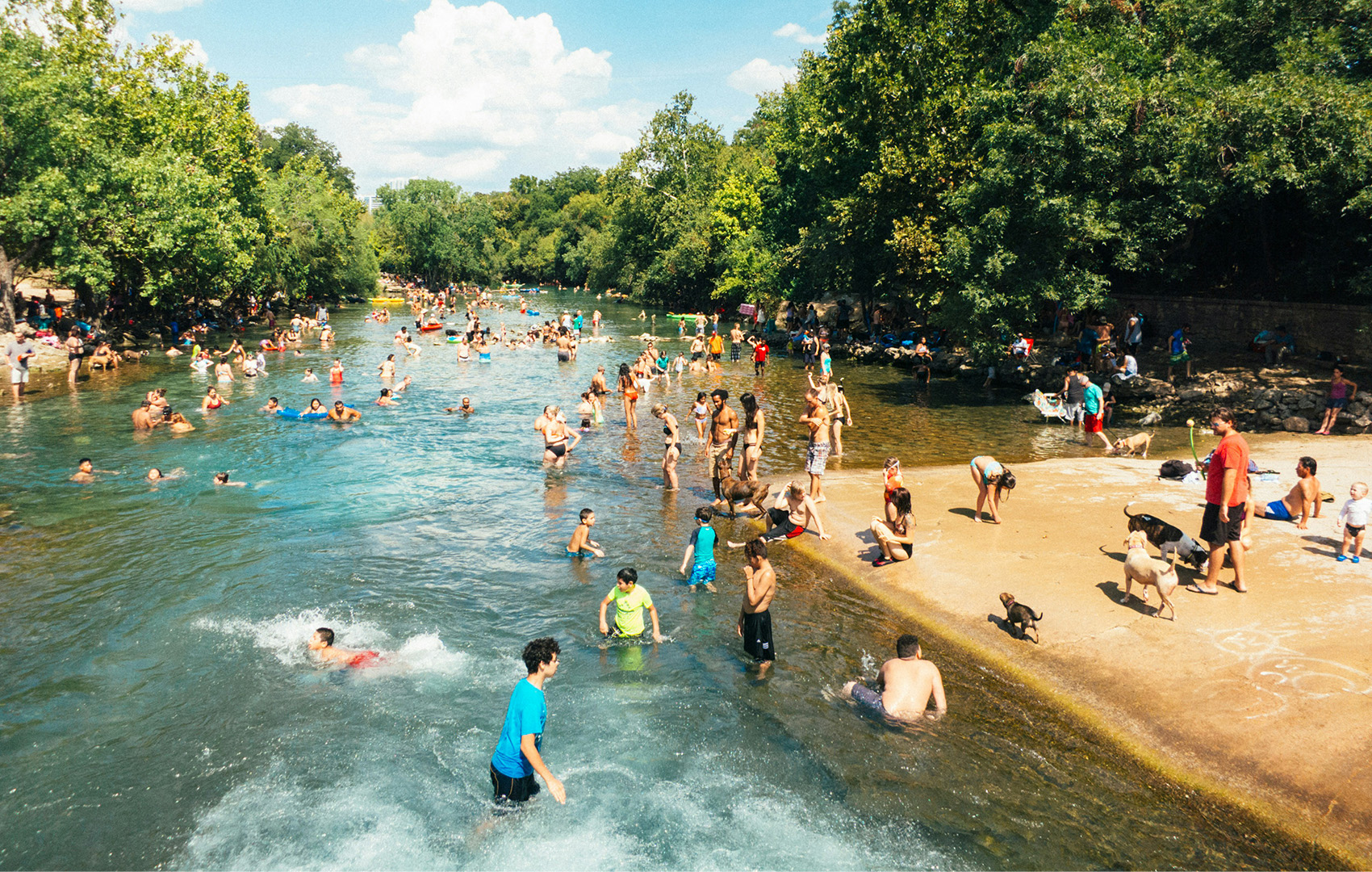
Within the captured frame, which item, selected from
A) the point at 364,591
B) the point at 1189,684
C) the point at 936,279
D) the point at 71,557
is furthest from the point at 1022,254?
the point at 71,557

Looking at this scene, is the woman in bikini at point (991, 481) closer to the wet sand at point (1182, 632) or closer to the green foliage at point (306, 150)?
the wet sand at point (1182, 632)

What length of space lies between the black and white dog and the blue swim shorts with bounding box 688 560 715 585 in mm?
6088

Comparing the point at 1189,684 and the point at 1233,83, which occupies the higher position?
the point at 1233,83

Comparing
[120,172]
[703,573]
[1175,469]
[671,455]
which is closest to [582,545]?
[703,573]

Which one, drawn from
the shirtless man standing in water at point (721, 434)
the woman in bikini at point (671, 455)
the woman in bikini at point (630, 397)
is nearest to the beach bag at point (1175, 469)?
the shirtless man standing in water at point (721, 434)

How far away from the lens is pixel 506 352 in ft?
146

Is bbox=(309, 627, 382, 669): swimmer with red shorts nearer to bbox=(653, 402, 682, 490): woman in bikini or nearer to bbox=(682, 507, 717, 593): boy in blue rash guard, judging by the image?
bbox=(682, 507, 717, 593): boy in blue rash guard

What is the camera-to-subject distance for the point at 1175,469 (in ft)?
51.5

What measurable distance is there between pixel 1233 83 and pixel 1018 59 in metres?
6.51

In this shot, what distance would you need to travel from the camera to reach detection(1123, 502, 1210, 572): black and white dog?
1080 cm

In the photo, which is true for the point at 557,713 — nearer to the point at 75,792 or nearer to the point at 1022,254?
the point at 75,792

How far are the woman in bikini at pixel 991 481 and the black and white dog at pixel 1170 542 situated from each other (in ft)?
7.93

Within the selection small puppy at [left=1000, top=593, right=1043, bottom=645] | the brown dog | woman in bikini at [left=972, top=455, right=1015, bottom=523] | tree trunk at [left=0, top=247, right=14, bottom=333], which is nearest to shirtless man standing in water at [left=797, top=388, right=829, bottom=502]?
the brown dog

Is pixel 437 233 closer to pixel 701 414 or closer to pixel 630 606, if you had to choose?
pixel 701 414
